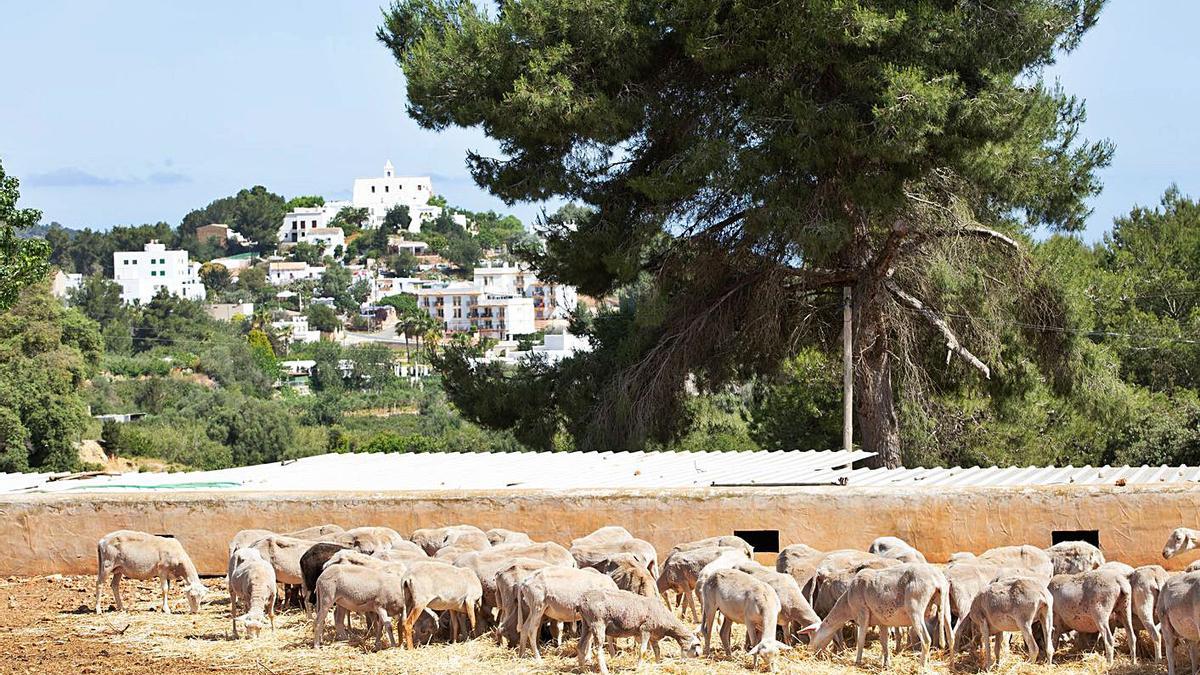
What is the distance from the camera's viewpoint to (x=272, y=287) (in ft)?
577

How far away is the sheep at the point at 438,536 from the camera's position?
11.9 meters

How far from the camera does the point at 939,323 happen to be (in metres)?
23.2

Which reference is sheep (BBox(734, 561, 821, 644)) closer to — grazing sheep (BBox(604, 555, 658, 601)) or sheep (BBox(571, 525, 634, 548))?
grazing sheep (BBox(604, 555, 658, 601))

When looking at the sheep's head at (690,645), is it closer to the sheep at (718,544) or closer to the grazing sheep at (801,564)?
the grazing sheep at (801,564)

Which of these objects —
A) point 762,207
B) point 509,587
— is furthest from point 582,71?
point 509,587

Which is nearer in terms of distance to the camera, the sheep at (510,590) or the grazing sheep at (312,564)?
the sheep at (510,590)

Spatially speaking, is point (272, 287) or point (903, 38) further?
point (272, 287)

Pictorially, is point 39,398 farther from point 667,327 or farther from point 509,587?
point 509,587

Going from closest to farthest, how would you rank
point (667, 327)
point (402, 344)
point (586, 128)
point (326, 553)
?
point (326, 553), point (586, 128), point (667, 327), point (402, 344)

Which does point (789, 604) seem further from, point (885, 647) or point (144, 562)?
point (144, 562)

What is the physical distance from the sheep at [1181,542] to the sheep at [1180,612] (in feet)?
8.46

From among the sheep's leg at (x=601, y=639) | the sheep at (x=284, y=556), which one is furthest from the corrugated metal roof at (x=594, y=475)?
the sheep's leg at (x=601, y=639)

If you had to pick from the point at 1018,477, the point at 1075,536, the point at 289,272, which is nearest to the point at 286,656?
the point at 1075,536

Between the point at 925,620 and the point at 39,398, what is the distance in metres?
48.4
